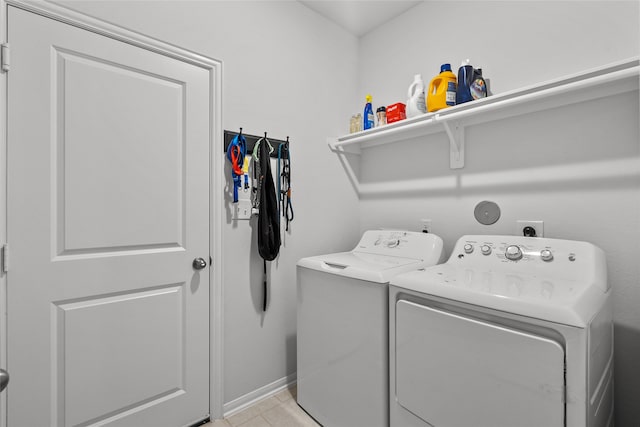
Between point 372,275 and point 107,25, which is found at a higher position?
point 107,25

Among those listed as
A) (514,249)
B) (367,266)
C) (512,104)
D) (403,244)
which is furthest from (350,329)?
(512,104)

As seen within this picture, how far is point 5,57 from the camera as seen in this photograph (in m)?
1.18

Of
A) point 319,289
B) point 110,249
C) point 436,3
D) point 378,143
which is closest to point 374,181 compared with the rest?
point 378,143

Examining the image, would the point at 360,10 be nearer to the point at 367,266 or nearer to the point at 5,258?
the point at 367,266

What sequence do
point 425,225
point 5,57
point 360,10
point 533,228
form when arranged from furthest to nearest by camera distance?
point 360,10 < point 425,225 < point 533,228 < point 5,57

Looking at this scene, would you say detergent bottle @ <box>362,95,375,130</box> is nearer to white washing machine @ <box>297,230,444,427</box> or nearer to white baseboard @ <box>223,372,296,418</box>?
white washing machine @ <box>297,230,444,427</box>

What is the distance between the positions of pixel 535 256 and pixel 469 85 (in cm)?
98

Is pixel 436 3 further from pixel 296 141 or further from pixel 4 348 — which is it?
pixel 4 348

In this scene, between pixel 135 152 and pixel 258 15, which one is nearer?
pixel 135 152

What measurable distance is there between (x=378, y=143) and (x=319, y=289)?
1.30m

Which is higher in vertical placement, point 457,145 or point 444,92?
point 444,92

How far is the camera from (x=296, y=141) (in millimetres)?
2117

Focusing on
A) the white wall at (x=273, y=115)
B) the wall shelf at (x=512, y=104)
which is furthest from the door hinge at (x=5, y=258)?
the wall shelf at (x=512, y=104)

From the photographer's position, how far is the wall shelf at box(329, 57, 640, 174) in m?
1.26
